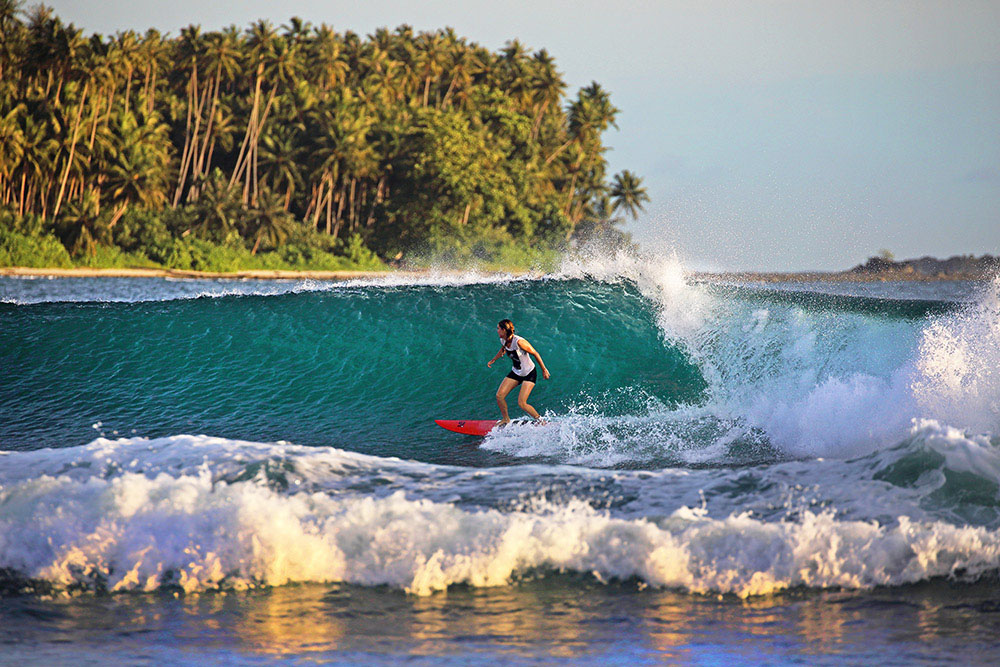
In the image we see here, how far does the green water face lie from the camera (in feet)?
40.5

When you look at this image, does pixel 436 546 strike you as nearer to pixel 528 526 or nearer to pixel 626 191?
pixel 528 526

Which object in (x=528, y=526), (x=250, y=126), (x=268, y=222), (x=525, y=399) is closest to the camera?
(x=528, y=526)

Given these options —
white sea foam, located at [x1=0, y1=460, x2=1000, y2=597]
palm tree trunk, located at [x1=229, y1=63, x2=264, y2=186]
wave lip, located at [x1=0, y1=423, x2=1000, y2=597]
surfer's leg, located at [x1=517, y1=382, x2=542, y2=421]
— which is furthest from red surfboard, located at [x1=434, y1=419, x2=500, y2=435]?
palm tree trunk, located at [x1=229, y1=63, x2=264, y2=186]

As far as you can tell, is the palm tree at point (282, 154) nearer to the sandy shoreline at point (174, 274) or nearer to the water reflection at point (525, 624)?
the sandy shoreline at point (174, 274)

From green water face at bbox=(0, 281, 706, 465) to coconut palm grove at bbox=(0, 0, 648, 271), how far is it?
34896mm

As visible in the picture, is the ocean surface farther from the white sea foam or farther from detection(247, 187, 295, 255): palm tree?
detection(247, 187, 295, 255): palm tree

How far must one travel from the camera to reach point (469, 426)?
11.4m

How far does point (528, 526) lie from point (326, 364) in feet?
29.7

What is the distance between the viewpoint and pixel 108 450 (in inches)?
297

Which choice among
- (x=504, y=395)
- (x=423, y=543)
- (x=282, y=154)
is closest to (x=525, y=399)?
(x=504, y=395)

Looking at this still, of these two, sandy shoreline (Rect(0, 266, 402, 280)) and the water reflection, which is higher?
sandy shoreline (Rect(0, 266, 402, 280))

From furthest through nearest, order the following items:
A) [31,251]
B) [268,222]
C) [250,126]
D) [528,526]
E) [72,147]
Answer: [250,126] < [268,222] < [72,147] < [31,251] < [528,526]

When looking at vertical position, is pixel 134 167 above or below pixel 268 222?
above

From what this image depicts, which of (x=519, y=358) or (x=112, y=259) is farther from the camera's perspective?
(x=112, y=259)
